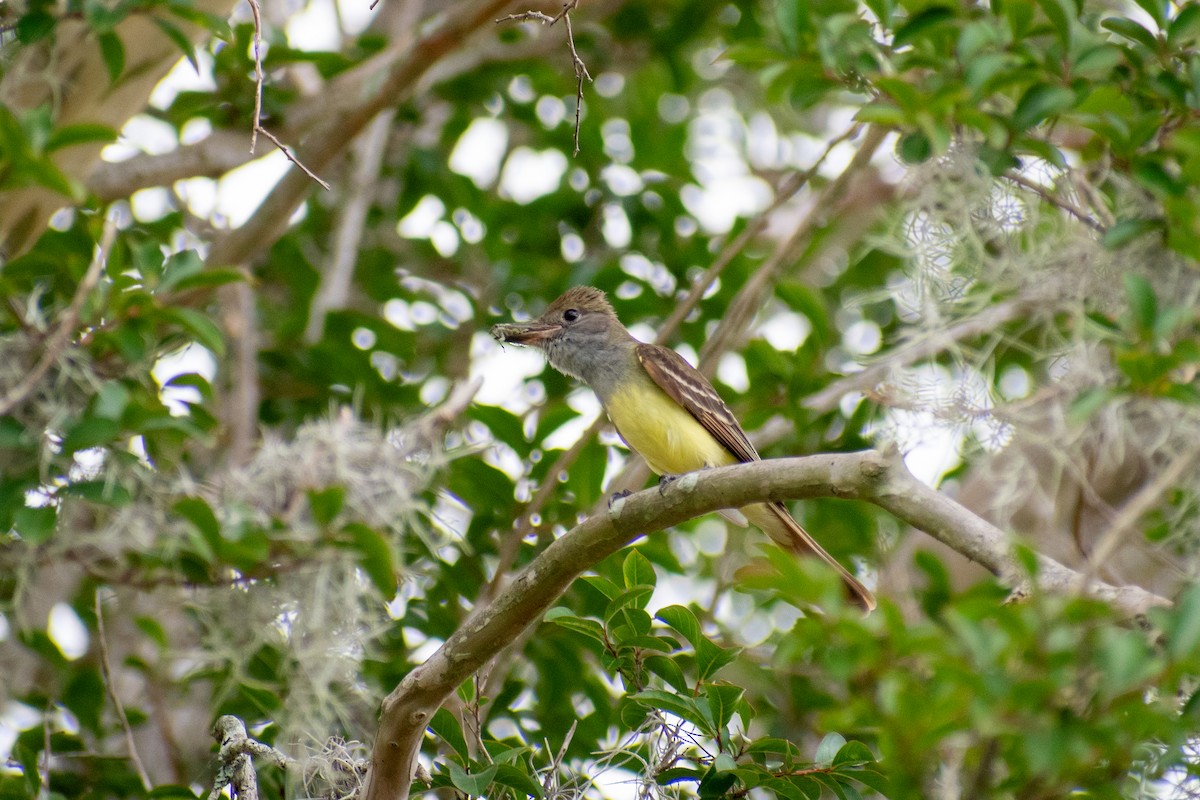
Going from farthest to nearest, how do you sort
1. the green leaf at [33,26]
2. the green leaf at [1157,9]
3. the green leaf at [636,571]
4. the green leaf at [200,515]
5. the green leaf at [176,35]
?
the green leaf at [176,35], the green leaf at [33,26], the green leaf at [200,515], the green leaf at [1157,9], the green leaf at [636,571]

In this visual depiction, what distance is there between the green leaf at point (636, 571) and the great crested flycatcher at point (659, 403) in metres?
1.50

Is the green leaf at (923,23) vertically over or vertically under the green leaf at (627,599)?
over

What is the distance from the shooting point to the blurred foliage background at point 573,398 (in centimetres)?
306

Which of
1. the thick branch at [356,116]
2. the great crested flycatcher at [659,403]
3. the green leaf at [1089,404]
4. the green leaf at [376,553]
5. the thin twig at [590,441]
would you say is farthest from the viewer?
the thick branch at [356,116]

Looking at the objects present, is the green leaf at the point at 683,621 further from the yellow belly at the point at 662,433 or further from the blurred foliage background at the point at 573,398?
the yellow belly at the point at 662,433

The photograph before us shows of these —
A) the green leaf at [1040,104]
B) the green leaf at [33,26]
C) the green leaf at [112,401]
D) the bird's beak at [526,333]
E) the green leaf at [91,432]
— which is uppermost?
the green leaf at [33,26]

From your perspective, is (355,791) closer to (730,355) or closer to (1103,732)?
(1103,732)

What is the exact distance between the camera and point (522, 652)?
17.0 ft

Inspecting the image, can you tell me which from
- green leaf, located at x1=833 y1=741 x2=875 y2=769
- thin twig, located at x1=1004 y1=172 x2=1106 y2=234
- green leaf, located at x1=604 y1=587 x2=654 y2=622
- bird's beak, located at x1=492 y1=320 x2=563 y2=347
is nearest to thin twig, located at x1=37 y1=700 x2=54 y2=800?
green leaf, located at x1=604 y1=587 x2=654 y2=622

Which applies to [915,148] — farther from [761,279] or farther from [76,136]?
[76,136]

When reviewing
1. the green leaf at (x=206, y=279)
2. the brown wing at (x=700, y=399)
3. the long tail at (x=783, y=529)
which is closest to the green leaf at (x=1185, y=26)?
the long tail at (x=783, y=529)

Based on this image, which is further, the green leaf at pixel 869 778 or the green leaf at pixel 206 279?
the green leaf at pixel 206 279

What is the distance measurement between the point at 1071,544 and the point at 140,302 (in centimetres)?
394

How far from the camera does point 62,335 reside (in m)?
4.29
